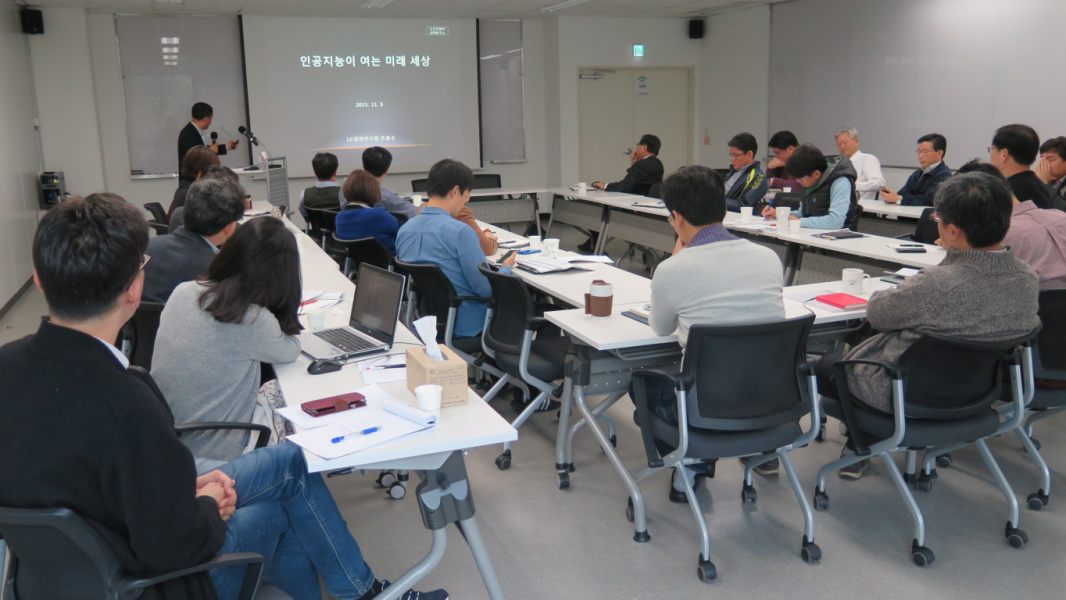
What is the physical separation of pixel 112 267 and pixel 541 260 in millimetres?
2802

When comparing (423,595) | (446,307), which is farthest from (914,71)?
(423,595)

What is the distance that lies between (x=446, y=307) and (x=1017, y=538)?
2.34 metres

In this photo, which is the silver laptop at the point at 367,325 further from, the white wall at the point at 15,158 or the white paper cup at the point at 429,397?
the white wall at the point at 15,158

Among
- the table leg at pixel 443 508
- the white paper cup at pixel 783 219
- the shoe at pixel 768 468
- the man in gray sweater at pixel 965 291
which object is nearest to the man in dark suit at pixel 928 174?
the white paper cup at pixel 783 219

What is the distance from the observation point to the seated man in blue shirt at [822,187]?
510 centimetres

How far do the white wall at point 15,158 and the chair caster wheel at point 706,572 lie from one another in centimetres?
583

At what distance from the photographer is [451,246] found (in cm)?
357

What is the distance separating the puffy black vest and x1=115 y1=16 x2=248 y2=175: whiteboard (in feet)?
22.1

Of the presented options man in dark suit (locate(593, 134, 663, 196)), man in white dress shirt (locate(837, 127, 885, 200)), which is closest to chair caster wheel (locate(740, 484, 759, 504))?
man in white dress shirt (locate(837, 127, 885, 200))

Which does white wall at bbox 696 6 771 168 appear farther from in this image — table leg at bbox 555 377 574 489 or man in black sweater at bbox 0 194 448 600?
man in black sweater at bbox 0 194 448 600

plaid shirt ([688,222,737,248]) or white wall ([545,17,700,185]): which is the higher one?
white wall ([545,17,700,185])

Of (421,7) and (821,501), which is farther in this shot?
(421,7)

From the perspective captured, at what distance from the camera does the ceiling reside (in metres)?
8.19

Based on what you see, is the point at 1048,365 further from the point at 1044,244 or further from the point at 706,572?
the point at 706,572
